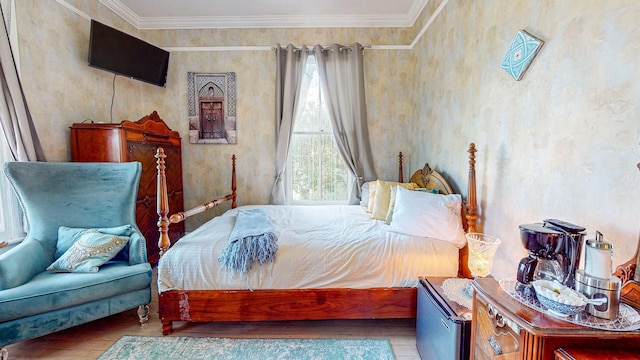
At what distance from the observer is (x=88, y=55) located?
101 inches

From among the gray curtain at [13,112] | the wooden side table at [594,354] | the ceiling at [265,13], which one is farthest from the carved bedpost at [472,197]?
the gray curtain at [13,112]

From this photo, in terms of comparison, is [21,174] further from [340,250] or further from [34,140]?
[340,250]

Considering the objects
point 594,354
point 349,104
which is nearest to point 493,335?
point 594,354

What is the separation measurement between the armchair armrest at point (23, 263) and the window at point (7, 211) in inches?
15.2

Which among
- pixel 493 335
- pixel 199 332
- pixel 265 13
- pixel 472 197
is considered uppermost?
pixel 265 13

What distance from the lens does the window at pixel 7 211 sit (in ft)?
6.74

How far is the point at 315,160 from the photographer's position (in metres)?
3.54

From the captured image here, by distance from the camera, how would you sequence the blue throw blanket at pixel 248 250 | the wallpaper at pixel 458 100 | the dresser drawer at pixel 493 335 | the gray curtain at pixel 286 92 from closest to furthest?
the dresser drawer at pixel 493 335 < the wallpaper at pixel 458 100 < the blue throw blanket at pixel 248 250 < the gray curtain at pixel 286 92

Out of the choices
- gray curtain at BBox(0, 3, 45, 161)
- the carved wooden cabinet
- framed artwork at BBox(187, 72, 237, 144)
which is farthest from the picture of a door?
gray curtain at BBox(0, 3, 45, 161)

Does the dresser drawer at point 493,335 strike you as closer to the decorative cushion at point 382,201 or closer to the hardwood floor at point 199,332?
the hardwood floor at point 199,332

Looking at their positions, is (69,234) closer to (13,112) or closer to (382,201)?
(13,112)

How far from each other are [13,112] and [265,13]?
8.32ft

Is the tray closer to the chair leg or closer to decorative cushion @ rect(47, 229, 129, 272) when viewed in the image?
the chair leg

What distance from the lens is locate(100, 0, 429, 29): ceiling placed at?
2.93 m
